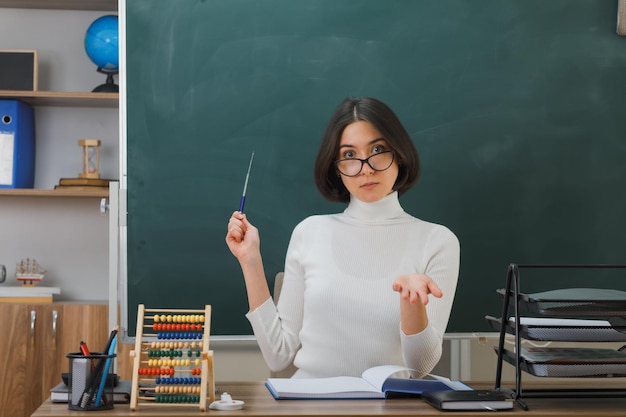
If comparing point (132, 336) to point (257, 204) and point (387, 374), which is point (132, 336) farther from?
point (387, 374)

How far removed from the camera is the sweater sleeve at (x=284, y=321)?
6.77ft

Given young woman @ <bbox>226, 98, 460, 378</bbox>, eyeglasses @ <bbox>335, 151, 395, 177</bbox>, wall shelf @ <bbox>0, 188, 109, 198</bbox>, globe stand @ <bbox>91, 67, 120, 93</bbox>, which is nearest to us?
young woman @ <bbox>226, 98, 460, 378</bbox>

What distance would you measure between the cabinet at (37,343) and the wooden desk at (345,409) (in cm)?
159

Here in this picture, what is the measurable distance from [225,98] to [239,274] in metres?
0.60

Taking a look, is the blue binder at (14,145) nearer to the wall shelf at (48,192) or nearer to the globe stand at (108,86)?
the wall shelf at (48,192)

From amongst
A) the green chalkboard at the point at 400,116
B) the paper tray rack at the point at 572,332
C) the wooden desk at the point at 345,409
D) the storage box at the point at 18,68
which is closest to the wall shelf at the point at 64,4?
the storage box at the point at 18,68

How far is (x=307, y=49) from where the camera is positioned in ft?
9.41

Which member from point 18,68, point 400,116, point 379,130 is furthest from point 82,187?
point 379,130

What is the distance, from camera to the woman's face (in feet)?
7.13

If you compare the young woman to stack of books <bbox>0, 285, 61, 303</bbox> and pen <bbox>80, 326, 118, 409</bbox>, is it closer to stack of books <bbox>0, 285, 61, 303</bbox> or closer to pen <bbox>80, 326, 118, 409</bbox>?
pen <bbox>80, 326, 118, 409</bbox>

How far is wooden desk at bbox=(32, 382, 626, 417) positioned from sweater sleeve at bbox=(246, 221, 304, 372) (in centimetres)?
37

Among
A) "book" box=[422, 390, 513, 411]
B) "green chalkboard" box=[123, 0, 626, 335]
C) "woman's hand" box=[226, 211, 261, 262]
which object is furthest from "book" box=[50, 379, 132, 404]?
"green chalkboard" box=[123, 0, 626, 335]

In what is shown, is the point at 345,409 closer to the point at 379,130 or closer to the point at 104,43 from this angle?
the point at 379,130

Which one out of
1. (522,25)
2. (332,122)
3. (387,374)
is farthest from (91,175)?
(387,374)
